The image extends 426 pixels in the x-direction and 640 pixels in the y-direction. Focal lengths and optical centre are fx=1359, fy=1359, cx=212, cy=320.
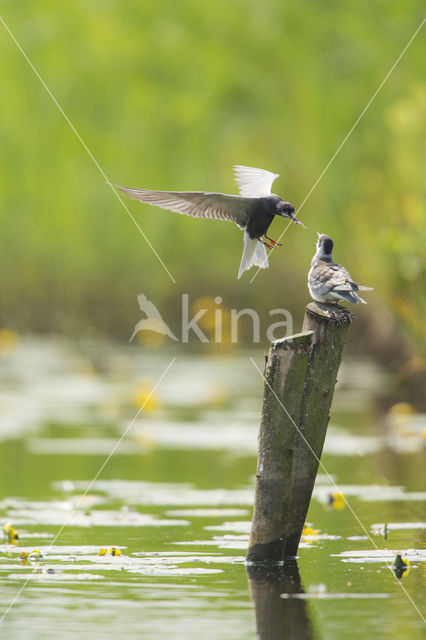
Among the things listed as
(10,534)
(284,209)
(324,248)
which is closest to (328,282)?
(324,248)

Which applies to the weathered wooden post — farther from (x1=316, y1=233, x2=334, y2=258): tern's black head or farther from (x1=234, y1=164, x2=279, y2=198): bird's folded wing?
(x1=234, y1=164, x2=279, y2=198): bird's folded wing

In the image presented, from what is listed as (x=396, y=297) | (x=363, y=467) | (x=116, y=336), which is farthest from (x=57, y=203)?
(x=363, y=467)

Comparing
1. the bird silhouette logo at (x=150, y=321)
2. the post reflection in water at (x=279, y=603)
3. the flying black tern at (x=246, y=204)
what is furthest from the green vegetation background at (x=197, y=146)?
the post reflection in water at (x=279, y=603)

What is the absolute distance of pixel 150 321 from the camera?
97.6 ft

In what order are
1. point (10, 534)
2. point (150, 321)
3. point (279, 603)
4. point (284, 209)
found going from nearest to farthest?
point (279, 603) → point (284, 209) → point (10, 534) → point (150, 321)

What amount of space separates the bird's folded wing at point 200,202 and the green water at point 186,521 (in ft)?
6.43

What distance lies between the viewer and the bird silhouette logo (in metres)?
26.7

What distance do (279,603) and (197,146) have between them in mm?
29008

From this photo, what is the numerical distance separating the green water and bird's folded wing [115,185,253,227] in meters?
1.96

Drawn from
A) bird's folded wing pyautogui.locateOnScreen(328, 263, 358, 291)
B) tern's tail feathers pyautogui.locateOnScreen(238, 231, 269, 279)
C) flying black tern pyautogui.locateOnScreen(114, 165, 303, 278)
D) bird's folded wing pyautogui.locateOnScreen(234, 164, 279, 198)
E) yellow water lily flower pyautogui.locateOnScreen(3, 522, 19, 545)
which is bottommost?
yellow water lily flower pyautogui.locateOnScreen(3, 522, 19, 545)

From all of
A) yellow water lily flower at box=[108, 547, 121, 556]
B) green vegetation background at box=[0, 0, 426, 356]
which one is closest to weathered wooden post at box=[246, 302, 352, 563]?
yellow water lily flower at box=[108, 547, 121, 556]

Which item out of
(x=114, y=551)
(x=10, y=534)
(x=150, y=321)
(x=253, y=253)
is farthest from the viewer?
(x=150, y=321)

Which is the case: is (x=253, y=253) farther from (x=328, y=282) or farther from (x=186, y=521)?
(x=186, y=521)

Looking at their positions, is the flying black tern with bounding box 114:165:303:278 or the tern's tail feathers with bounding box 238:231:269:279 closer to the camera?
the flying black tern with bounding box 114:165:303:278
